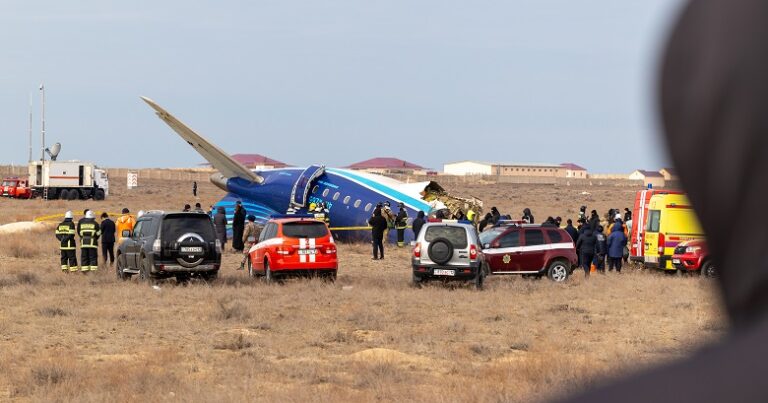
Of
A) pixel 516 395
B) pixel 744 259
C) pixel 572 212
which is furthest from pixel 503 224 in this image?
pixel 572 212

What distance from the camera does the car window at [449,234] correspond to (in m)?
23.4

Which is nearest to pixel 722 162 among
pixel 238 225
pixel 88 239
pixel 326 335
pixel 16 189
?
pixel 326 335

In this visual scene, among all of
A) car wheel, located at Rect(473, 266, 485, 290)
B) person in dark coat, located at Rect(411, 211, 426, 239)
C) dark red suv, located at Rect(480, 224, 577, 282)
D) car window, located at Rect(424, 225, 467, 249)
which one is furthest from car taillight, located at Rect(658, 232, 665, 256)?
person in dark coat, located at Rect(411, 211, 426, 239)

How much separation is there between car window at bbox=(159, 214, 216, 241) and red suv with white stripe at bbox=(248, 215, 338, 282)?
4.58 ft

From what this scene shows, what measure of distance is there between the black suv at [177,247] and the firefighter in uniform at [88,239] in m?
2.38

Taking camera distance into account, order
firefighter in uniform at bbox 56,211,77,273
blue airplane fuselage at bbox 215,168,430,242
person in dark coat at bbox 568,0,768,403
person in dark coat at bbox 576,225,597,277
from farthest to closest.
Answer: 1. blue airplane fuselage at bbox 215,168,430,242
2. person in dark coat at bbox 576,225,597,277
3. firefighter in uniform at bbox 56,211,77,273
4. person in dark coat at bbox 568,0,768,403

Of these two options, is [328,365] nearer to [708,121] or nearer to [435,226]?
[435,226]

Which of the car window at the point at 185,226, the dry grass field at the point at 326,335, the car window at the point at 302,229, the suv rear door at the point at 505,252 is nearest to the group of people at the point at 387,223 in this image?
the dry grass field at the point at 326,335

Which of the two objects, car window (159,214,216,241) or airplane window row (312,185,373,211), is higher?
airplane window row (312,185,373,211)

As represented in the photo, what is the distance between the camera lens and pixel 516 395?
11.1 m

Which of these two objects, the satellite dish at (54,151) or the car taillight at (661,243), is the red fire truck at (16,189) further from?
the car taillight at (661,243)

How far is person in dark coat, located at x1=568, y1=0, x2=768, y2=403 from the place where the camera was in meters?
0.71

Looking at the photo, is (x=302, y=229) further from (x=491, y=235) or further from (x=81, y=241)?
(x=81, y=241)

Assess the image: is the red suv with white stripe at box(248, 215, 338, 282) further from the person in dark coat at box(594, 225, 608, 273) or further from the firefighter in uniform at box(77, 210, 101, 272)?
the person in dark coat at box(594, 225, 608, 273)
